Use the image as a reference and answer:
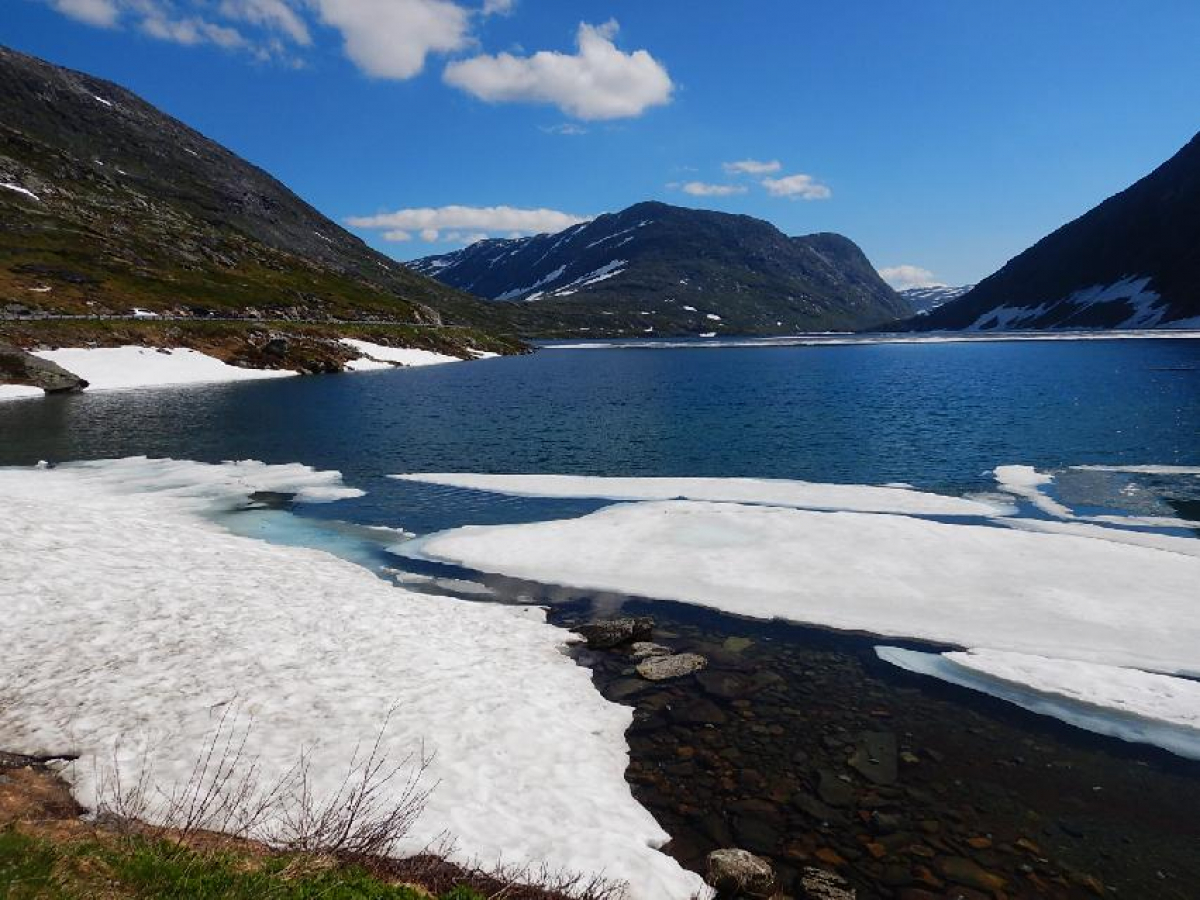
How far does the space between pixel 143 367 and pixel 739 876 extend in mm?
101971

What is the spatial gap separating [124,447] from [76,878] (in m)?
47.7

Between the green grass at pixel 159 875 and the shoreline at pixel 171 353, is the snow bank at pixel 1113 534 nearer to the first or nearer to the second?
the green grass at pixel 159 875

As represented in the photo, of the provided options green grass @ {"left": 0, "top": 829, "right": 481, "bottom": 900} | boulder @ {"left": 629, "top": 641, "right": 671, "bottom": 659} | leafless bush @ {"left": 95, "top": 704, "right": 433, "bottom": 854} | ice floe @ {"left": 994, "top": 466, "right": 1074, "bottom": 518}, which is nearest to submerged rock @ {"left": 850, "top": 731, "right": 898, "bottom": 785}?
boulder @ {"left": 629, "top": 641, "right": 671, "bottom": 659}

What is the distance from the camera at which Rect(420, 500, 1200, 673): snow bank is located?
59.8 feet

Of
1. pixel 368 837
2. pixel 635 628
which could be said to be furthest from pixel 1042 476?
pixel 368 837

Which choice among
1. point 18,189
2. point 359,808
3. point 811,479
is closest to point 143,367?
point 811,479

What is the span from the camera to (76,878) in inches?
262

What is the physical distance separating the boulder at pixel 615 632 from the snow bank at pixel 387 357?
110 m

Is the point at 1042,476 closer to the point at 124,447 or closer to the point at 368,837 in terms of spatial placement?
the point at 368,837

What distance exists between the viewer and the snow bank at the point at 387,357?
4906 inches

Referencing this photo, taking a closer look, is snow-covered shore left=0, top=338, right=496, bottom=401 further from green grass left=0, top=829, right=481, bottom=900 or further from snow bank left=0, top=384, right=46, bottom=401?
green grass left=0, top=829, right=481, bottom=900

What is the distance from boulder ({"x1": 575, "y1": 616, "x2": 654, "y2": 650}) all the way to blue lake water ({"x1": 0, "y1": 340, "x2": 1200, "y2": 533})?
41.4 ft

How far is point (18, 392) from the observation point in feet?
238

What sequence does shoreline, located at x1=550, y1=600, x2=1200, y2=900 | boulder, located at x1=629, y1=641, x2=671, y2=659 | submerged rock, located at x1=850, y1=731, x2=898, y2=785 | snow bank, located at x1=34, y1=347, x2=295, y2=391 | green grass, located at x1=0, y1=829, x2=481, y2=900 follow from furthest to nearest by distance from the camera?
snow bank, located at x1=34, y1=347, x2=295, y2=391 < boulder, located at x1=629, y1=641, x2=671, y2=659 < submerged rock, located at x1=850, y1=731, x2=898, y2=785 < shoreline, located at x1=550, y1=600, x2=1200, y2=900 < green grass, located at x1=0, y1=829, x2=481, y2=900
